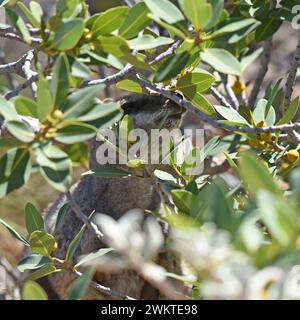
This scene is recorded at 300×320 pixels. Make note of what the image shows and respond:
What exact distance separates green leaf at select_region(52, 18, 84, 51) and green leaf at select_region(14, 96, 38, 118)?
213 millimetres

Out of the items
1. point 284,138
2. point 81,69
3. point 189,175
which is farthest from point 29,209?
point 284,138

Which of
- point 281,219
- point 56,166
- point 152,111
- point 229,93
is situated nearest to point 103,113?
point 56,166

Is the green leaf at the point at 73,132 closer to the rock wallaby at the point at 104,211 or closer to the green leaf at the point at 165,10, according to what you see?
the green leaf at the point at 165,10

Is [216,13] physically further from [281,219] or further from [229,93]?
[229,93]

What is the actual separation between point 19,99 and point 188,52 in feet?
1.95

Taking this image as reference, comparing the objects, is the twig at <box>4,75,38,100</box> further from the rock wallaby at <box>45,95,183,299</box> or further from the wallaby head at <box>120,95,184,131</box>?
the rock wallaby at <box>45,95,183,299</box>

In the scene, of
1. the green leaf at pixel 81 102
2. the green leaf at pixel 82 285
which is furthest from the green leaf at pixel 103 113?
the green leaf at pixel 82 285

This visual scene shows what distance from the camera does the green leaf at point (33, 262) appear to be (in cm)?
260

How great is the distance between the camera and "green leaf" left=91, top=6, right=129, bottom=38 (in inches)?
85.3

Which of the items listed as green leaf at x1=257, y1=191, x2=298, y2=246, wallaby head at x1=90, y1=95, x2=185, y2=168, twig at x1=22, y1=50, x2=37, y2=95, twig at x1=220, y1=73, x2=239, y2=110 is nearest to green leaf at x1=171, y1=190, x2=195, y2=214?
twig at x1=22, y1=50, x2=37, y2=95

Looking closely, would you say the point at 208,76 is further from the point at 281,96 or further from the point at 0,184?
the point at 281,96

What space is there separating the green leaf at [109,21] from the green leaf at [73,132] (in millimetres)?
424

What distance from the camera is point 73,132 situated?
1925mm

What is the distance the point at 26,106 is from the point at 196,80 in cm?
90
